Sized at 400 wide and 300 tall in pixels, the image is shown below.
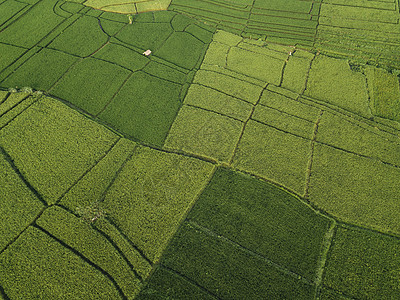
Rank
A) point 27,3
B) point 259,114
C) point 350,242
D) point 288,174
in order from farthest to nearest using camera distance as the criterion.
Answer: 1. point 27,3
2. point 259,114
3. point 288,174
4. point 350,242

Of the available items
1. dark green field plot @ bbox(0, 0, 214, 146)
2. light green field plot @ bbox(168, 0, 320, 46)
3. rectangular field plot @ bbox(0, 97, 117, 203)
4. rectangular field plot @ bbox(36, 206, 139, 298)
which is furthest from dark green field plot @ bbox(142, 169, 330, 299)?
light green field plot @ bbox(168, 0, 320, 46)

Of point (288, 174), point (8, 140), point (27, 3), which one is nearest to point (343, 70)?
point (288, 174)

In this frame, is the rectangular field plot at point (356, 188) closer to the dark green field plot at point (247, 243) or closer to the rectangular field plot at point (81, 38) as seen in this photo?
the dark green field plot at point (247, 243)

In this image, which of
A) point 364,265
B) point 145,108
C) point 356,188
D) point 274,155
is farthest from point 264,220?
point 145,108

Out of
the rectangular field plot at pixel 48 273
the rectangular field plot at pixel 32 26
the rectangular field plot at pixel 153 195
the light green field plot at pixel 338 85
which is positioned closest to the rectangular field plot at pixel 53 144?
the rectangular field plot at pixel 153 195

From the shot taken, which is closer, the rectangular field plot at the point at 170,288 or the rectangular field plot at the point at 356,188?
the rectangular field plot at the point at 170,288

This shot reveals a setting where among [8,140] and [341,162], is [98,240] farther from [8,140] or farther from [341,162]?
[341,162]
